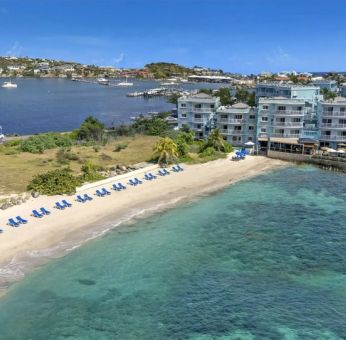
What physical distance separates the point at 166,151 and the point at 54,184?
62.8 feet

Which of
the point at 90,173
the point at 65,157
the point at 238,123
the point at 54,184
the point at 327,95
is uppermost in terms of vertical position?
the point at 327,95

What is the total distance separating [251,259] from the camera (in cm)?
3681

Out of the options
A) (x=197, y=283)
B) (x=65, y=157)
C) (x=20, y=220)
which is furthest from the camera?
(x=65, y=157)

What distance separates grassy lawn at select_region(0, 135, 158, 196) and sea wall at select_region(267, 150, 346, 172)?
801 inches

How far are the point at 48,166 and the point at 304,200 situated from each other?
33.5m

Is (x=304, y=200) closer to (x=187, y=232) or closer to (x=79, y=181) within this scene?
(x=187, y=232)

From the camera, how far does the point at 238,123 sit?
250ft

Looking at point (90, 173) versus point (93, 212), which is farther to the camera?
point (90, 173)

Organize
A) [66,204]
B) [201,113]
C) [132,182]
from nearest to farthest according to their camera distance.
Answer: [66,204] → [132,182] → [201,113]

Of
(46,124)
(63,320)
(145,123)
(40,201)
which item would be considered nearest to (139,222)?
(40,201)

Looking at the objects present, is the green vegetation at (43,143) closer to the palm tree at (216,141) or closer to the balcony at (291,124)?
the palm tree at (216,141)

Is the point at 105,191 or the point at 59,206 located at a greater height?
the point at 105,191

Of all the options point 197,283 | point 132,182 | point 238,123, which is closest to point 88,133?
point 238,123

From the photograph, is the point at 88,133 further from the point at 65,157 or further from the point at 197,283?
the point at 197,283
